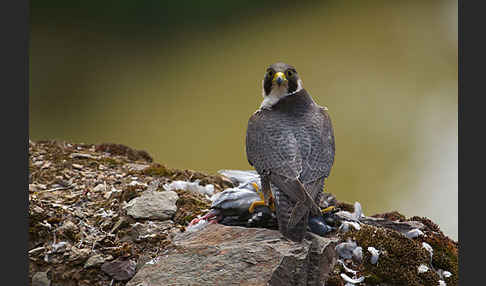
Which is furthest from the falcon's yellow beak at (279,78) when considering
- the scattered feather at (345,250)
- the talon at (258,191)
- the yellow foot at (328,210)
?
the scattered feather at (345,250)

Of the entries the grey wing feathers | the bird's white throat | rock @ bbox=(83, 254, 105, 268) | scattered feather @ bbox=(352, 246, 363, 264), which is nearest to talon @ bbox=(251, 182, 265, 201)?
the grey wing feathers

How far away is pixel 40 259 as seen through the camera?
287 centimetres

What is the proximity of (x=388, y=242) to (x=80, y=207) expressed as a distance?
204 cm

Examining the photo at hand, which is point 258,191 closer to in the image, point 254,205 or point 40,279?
point 254,205

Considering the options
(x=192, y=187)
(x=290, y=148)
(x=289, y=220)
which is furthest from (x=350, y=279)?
(x=192, y=187)

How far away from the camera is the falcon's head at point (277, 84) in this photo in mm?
2980

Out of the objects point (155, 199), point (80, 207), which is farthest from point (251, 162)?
point (80, 207)

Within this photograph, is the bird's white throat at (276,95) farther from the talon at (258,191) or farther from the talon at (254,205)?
the talon at (254,205)

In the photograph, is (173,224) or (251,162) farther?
(173,224)

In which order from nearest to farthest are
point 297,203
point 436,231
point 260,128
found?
point 297,203 < point 260,128 < point 436,231

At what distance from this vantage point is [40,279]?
2.80 metres

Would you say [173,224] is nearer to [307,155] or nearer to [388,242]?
[307,155]

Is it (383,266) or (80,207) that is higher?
(80,207)

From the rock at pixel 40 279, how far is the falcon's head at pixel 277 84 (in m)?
1.63
